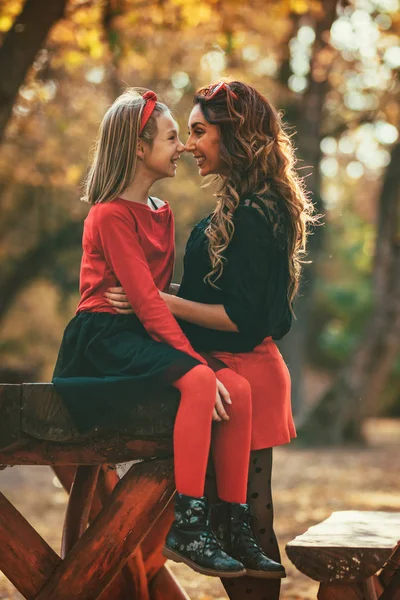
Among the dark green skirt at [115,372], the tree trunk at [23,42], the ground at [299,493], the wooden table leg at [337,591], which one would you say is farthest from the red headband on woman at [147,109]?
the tree trunk at [23,42]

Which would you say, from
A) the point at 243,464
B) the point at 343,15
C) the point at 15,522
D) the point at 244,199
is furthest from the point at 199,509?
the point at 343,15

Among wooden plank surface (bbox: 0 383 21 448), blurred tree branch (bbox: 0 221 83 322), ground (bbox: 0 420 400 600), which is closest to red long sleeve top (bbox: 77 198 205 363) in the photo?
wooden plank surface (bbox: 0 383 21 448)

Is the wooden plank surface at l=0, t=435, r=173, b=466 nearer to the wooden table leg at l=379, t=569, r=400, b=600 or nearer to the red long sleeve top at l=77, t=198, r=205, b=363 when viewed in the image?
the red long sleeve top at l=77, t=198, r=205, b=363

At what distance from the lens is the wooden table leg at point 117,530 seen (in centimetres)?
390

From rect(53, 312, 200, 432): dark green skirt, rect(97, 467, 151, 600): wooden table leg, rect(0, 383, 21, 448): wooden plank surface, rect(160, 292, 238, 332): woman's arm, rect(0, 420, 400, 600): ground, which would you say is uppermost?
rect(160, 292, 238, 332): woman's arm

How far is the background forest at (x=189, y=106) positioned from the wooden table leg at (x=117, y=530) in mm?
5673

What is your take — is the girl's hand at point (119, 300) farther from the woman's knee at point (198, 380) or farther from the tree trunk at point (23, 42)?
the tree trunk at point (23, 42)

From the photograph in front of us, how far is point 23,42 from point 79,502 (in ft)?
17.4

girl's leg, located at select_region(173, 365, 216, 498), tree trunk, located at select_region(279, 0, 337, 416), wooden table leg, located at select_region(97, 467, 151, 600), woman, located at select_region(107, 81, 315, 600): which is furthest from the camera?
tree trunk, located at select_region(279, 0, 337, 416)

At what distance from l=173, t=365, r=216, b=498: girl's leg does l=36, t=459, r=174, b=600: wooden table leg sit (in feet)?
0.52

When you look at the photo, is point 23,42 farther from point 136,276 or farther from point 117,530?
point 117,530

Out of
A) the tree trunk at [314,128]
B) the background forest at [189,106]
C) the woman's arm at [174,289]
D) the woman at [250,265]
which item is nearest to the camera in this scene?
the woman at [250,265]

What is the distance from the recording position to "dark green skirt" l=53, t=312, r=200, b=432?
3.80 metres

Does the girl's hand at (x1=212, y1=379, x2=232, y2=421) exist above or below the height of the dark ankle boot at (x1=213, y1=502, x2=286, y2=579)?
above
